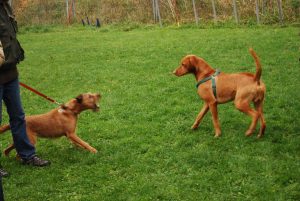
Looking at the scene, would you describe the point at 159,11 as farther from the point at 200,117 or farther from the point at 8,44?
the point at 8,44

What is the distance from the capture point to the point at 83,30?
22.7 m

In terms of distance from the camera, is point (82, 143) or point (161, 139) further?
point (161, 139)

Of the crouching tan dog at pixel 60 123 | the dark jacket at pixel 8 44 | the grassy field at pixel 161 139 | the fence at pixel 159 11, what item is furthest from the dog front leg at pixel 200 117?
the fence at pixel 159 11

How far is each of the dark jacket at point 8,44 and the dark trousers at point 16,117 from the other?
0.15m

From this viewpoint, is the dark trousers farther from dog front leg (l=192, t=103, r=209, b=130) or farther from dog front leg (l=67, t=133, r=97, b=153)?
dog front leg (l=192, t=103, r=209, b=130)

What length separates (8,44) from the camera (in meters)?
5.88

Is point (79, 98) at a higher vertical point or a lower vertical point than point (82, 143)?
higher

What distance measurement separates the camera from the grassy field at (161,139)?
19.0 ft

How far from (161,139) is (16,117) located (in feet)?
7.70

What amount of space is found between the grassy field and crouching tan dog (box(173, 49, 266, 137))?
357 millimetres

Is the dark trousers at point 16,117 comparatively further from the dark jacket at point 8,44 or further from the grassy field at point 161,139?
the grassy field at point 161,139

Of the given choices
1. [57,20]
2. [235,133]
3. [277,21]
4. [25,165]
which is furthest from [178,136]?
[57,20]

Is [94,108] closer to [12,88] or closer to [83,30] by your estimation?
[12,88]

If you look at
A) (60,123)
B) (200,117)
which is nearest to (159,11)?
(200,117)
